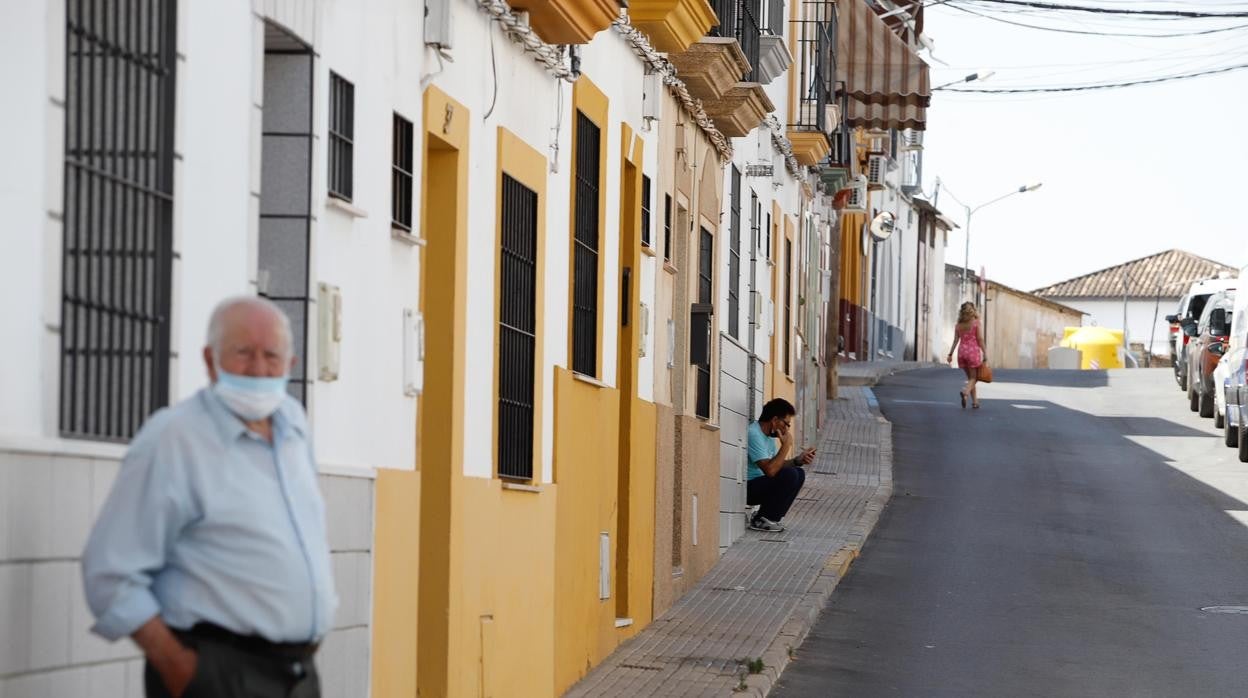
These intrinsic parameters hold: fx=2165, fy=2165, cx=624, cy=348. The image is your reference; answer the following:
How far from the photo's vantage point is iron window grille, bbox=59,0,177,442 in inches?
221

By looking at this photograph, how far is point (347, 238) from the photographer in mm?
7824

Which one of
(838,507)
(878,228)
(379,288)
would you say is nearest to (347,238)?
(379,288)

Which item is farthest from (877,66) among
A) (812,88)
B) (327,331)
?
(327,331)

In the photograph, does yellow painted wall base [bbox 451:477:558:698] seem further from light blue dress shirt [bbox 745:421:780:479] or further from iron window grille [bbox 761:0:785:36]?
iron window grille [bbox 761:0:785:36]

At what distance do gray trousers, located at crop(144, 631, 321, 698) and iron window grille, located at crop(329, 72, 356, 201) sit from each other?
2.80 meters

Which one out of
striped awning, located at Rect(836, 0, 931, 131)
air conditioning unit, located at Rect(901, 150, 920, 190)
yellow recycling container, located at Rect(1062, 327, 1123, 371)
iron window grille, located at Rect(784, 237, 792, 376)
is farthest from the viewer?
yellow recycling container, located at Rect(1062, 327, 1123, 371)

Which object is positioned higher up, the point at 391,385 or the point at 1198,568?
the point at 391,385

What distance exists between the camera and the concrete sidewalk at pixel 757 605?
490 inches

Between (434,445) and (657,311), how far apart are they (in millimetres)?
5903

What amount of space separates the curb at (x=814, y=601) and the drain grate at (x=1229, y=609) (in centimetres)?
285

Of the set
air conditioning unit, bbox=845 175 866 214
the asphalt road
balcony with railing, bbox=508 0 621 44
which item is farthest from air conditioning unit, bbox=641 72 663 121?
air conditioning unit, bbox=845 175 866 214

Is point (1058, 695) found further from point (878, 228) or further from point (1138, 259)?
point (1138, 259)

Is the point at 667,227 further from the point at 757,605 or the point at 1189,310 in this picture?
the point at 1189,310

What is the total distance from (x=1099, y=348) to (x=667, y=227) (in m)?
60.9
